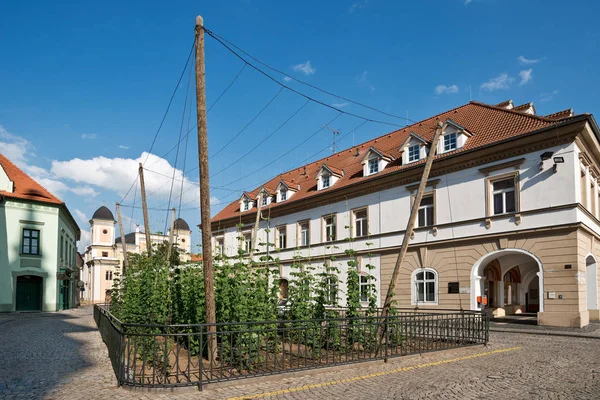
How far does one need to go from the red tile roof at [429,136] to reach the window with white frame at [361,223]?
5.81ft

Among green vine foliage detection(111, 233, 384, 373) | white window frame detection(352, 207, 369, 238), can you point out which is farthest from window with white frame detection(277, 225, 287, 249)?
green vine foliage detection(111, 233, 384, 373)

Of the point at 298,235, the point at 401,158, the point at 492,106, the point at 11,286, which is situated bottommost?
the point at 11,286

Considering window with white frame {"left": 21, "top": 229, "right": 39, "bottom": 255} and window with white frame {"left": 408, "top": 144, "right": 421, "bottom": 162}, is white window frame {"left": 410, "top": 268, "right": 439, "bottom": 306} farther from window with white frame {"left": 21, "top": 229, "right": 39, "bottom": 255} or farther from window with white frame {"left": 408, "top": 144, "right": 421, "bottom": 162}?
window with white frame {"left": 21, "top": 229, "right": 39, "bottom": 255}

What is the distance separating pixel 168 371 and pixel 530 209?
16216 mm

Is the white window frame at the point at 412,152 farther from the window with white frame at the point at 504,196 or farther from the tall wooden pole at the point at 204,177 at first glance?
the tall wooden pole at the point at 204,177

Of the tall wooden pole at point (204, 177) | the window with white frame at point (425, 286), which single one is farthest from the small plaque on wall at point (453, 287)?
the tall wooden pole at point (204, 177)

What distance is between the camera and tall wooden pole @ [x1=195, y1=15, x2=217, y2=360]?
909 cm

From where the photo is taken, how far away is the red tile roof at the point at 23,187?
3412cm

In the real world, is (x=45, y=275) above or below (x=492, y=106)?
below

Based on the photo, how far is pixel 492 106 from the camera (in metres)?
24.3

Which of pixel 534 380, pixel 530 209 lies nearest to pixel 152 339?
pixel 534 380

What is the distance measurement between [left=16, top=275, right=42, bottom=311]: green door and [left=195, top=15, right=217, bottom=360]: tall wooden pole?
30566 millimetres

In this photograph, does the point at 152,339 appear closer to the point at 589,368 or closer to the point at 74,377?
the point at 74,377

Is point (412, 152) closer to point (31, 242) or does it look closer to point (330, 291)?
point (330, 291)
